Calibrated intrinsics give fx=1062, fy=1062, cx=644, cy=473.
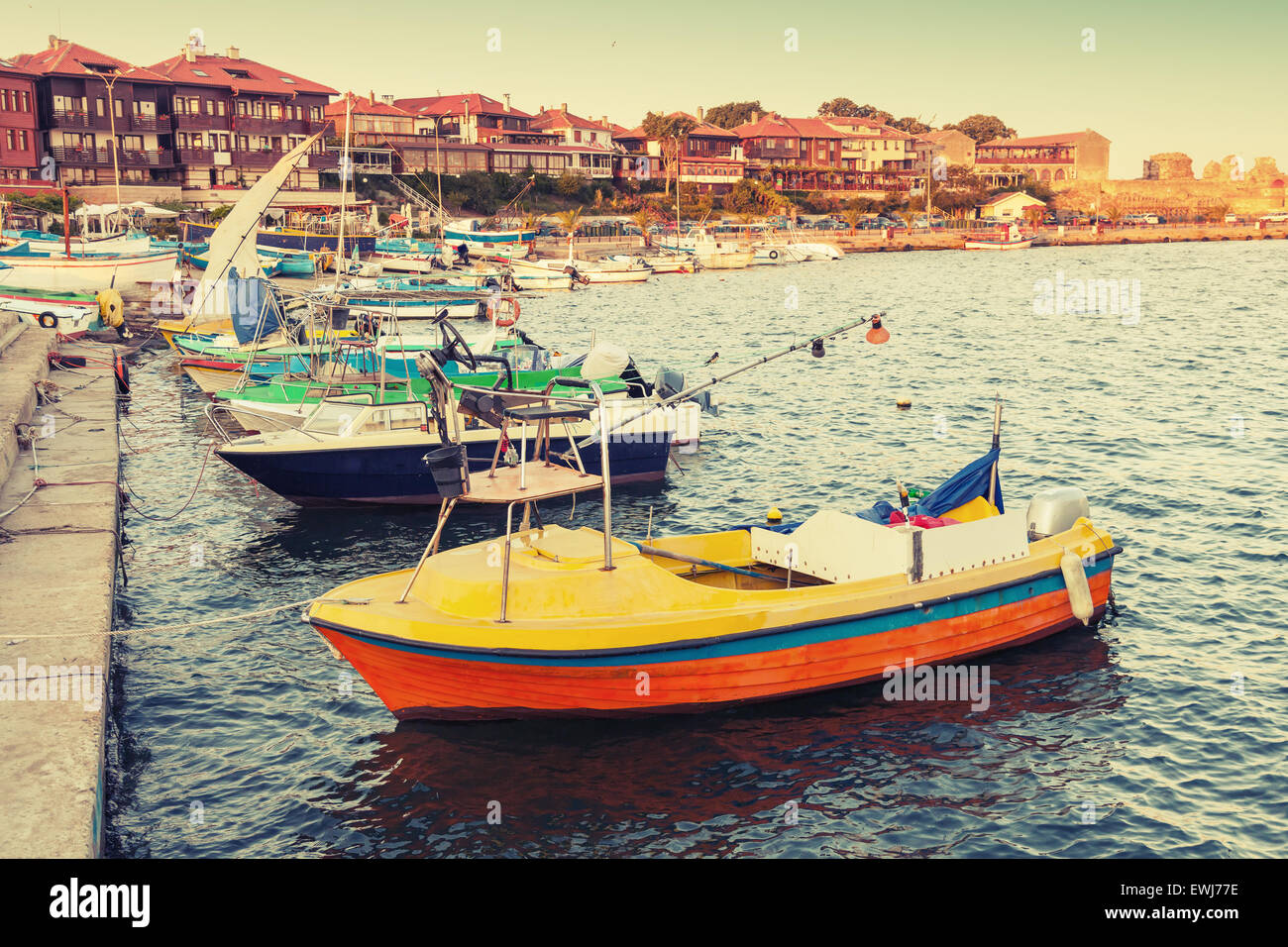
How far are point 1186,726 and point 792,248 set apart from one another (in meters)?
111

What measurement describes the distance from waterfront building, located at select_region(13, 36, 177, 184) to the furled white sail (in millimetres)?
47380

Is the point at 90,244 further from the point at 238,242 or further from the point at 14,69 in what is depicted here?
the point at 14,69

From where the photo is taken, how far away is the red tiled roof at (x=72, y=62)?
80.0 meters

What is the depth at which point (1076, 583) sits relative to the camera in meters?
15.2

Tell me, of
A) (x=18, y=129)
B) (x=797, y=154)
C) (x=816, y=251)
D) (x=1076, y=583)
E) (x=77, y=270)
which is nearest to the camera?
(x=1076, y=583)

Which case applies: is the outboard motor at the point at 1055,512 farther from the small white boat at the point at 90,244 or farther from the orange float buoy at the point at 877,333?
the small white boat at the point at 90,244

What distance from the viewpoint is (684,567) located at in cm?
1494

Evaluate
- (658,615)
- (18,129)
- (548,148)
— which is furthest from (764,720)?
(548,148)

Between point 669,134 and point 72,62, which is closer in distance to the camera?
point 72,62

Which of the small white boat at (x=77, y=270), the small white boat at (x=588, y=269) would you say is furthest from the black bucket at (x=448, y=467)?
the small white boat at (x=588, y=269)

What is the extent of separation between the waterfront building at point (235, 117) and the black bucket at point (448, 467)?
3177 inches

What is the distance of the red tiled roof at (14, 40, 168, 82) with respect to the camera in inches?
3150

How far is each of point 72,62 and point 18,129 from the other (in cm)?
736

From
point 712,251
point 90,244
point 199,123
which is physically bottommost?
point 90,244
